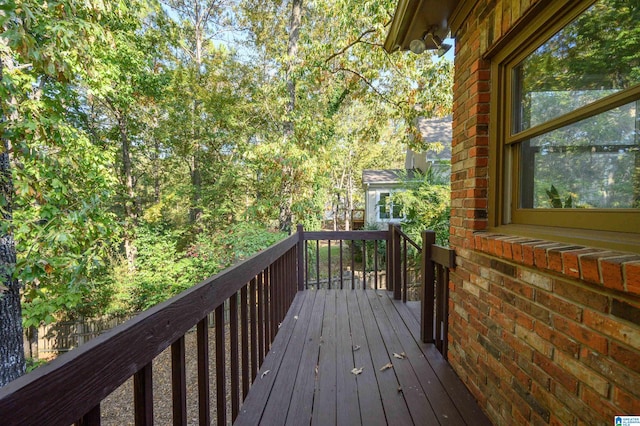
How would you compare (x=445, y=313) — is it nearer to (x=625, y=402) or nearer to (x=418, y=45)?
(x=625, y=402)

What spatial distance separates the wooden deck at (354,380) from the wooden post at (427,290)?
12 centimetres

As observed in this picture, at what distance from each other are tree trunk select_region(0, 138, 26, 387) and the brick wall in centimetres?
461

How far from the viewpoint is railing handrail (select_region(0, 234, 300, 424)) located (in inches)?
20.1

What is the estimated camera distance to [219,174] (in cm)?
1022

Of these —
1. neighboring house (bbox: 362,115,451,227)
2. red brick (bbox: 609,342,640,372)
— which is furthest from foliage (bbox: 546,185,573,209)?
neighboring house (bbox: 362,115,451,227)

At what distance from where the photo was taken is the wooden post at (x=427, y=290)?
8.27ft

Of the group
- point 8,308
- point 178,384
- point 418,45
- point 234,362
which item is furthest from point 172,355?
point 8,308

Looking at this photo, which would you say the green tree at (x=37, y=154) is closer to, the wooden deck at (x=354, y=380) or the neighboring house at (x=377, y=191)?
the wooden deck at (x=354, y=380)

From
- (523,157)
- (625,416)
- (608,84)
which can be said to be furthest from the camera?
(523,157)

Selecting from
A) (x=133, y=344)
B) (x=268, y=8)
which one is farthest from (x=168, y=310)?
(x=268, y=8)

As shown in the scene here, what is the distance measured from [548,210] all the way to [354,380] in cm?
148

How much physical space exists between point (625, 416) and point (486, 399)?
843 millimetres

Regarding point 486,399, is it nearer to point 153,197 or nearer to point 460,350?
point 460,350

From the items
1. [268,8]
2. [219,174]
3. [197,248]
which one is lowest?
[197,248]
